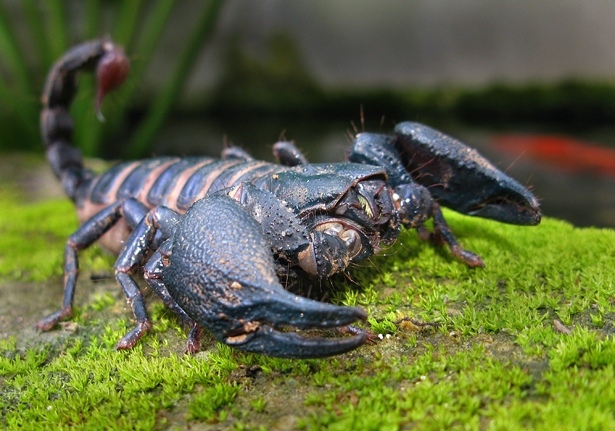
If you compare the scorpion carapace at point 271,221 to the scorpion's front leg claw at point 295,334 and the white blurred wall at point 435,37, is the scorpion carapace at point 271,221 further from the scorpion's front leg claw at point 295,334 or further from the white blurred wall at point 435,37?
the white blurred wall at point 435,37

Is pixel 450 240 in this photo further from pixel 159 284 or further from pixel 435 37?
pixel 435 37

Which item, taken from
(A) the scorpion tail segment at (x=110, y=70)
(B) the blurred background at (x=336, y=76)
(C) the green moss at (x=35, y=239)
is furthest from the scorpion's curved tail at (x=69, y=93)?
(B) the blurred background at (x=336, y=76)

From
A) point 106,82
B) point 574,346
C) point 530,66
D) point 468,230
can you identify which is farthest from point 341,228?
point 530,66

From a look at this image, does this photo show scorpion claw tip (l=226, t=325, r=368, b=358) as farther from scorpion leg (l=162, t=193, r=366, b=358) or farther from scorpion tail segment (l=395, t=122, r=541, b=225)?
scorpion tail segment (l=395, t=122, r=541, b=225)

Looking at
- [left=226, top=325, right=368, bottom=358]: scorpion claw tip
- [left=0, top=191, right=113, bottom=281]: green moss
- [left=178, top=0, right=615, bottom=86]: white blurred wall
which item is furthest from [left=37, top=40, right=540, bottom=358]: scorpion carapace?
[left=178, top=0, right=615, bottom=86]: white blurred wall

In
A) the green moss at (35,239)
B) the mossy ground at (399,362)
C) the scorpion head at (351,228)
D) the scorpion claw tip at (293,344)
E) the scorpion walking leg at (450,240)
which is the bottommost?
the green moss at (35,239)

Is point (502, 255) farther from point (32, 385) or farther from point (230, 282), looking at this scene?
point (32, 385)
